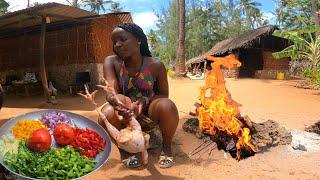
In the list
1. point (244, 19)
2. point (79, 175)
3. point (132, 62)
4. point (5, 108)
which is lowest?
point (5, 108)

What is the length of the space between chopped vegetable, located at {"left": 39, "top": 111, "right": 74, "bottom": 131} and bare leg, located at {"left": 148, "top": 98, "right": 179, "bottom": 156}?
3.68ft

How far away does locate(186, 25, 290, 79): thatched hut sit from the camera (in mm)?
21375

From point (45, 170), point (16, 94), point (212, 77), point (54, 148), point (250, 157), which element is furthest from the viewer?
point (16, 94)

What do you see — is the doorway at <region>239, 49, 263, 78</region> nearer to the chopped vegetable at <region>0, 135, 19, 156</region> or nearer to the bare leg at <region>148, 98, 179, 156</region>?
the bare leg at <region>148, 98, 179, 156</region>

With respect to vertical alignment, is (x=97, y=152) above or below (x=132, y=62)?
below

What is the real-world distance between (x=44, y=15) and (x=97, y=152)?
8.77 m

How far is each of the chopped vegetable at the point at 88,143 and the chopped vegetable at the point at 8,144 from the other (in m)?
0.41

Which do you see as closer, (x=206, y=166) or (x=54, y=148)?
(x=54, y=148)

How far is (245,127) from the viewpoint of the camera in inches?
190

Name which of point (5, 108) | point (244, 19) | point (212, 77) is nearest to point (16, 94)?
point (5, 108)

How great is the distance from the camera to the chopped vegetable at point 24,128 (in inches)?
105

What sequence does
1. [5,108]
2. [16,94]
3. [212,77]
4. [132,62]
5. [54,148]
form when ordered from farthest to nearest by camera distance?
[16,94], [5,108], [212,77], [132,62], [54,148]

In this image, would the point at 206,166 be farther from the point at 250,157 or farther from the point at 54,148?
the point at 54,148

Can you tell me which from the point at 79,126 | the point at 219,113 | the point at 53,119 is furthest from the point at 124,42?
the point at 219,113
